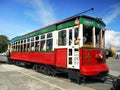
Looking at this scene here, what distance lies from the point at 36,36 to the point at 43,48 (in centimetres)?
186

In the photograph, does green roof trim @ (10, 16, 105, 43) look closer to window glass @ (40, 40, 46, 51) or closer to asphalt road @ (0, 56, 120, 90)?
window glass @ (40, 40, 46, 51)

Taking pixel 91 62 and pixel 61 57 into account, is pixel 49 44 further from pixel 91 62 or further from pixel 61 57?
pixel 91 62

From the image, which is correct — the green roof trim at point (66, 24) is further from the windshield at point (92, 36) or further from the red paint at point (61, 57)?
the red paint at point (61, 57)

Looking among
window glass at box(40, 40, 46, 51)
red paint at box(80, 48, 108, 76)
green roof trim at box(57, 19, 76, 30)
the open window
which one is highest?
green roof trim at box(57, 19, 76, 30)

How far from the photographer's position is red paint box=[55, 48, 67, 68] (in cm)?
1076

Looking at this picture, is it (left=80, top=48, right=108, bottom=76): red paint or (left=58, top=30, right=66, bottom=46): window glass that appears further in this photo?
(left=58, top=30, right=66, bottom=46): window glass

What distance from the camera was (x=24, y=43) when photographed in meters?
18.0

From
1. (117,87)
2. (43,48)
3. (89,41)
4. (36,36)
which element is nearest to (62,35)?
(89,41)

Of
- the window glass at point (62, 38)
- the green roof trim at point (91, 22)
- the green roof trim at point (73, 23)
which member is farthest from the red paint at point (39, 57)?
the green roof trim at point (91, 22)

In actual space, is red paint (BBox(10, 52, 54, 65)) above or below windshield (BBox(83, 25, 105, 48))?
below


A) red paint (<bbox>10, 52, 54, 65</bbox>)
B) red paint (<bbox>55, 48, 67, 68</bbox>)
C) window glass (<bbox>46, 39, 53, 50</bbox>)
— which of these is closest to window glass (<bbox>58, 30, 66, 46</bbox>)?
red paint (<bbox>55, 48, 67, 68</bbox>)

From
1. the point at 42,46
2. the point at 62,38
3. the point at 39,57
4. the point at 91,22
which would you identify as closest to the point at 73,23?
the point at 91,22

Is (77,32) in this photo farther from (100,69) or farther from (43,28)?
(43,28)

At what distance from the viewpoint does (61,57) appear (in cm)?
1108
